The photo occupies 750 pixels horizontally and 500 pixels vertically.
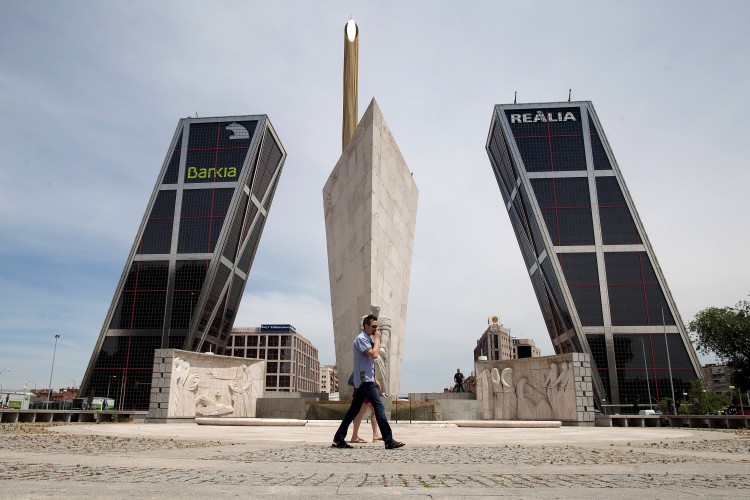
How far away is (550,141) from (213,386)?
5140cm

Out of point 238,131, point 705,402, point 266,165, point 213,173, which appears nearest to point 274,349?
point 266,165

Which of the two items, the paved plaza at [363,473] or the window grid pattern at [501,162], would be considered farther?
the window grid pattern at [501,162]

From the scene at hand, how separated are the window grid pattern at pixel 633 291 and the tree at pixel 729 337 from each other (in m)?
3.53

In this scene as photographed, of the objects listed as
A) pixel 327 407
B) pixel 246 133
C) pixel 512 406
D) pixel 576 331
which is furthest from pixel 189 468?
pixel 246 133

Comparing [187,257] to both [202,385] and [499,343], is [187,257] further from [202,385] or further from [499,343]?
[499,343]

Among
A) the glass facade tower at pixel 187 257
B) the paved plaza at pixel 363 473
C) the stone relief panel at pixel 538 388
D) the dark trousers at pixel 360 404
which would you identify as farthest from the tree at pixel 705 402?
the glass facade tower at pixel 187 257

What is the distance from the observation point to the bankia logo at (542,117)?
201 feet

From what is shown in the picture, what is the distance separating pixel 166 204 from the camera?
205 feet

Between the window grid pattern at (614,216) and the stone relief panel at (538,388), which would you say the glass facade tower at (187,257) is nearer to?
the window grid pattern at (614,216)

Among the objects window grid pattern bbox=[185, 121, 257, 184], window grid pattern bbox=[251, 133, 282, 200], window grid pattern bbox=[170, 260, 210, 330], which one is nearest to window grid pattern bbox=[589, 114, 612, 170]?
window grid pattern bbox=[251, 133, 282, 200]

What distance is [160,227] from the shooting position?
62.0 m

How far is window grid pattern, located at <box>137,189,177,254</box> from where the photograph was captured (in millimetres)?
61281

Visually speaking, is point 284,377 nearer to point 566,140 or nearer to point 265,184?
point 265,184

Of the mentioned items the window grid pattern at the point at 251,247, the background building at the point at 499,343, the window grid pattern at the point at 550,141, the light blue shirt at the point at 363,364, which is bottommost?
the light blue shirt at the point at 363,364
